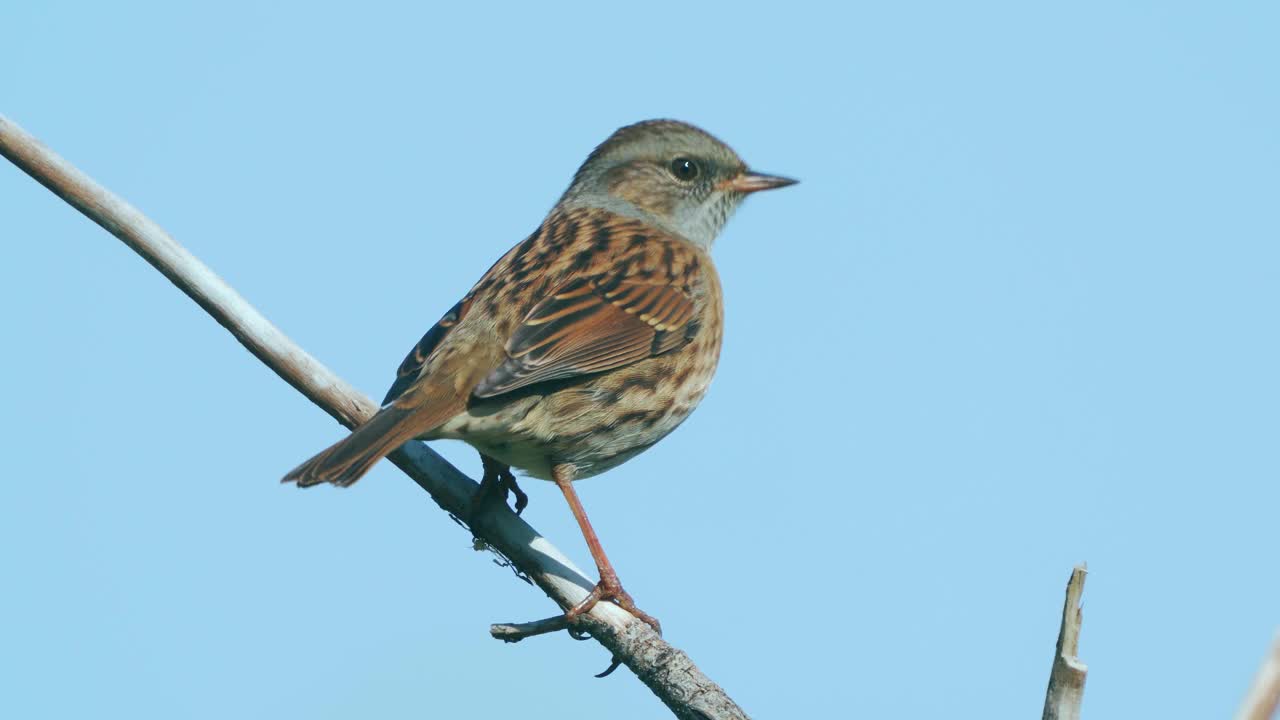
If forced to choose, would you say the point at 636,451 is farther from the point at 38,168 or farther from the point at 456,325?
the point at 38,168

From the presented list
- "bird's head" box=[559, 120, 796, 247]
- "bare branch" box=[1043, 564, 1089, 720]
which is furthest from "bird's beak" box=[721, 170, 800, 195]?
"bare branch" box=[1043, 564, 1089, 720]

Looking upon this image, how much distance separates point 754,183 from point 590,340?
1.90m

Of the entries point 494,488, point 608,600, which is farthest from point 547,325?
point 608,600

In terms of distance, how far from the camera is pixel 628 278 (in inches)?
247

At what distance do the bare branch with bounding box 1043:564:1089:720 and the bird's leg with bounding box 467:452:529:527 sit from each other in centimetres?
227

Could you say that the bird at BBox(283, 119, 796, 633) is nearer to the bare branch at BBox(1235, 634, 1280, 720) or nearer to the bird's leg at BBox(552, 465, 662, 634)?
the bird's leg at BBox(552, 465, 662, 634)

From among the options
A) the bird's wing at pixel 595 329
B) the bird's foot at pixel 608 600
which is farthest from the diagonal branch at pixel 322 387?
the bird's wing at pixel 595 329

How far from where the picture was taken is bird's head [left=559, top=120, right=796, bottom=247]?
Answer: 7082 mm

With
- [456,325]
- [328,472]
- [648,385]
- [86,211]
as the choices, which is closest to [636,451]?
[648,385]

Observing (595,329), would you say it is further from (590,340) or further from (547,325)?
(547,325)

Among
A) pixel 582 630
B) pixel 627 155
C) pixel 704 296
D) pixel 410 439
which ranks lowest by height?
pixel 582 630

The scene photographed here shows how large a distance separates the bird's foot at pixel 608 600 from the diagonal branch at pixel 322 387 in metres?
0.03

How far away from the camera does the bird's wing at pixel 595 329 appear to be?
5.25 meters

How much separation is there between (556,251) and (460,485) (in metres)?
1.59
